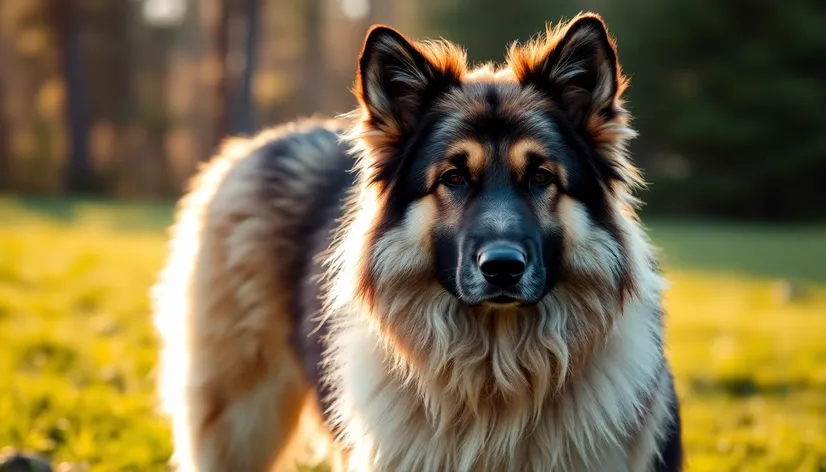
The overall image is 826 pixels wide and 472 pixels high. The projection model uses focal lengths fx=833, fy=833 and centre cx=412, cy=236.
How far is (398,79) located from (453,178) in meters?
0.58

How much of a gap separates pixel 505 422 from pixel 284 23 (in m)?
37.6

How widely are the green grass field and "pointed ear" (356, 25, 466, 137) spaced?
2.71m

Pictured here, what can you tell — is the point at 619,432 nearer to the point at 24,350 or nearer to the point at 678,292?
the point at 24,350

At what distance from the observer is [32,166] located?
3180 centimetres

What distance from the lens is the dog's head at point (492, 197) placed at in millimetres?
3697

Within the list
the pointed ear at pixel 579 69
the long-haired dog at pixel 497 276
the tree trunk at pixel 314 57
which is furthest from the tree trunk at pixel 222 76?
the pointed ear at pixel 579 69

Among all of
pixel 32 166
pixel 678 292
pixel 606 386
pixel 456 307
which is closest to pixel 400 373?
pixel 456 307

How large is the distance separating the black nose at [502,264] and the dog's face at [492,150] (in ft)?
0.17

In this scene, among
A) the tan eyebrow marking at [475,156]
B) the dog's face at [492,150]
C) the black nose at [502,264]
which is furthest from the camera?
the tan eyebrow marking at [475,156]

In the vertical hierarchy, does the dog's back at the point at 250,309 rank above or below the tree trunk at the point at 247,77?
above

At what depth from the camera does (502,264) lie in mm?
3373

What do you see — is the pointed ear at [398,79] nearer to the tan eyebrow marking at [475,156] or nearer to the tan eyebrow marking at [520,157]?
the tan eyebrow marking at [475,156]

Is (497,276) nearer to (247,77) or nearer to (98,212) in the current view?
(98,212)

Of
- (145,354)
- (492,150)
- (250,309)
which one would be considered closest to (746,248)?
(145,354)
